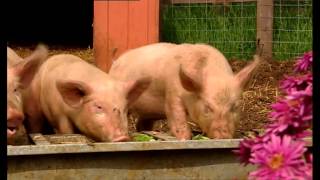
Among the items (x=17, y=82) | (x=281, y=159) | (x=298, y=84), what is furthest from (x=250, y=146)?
(x=17, y=82)

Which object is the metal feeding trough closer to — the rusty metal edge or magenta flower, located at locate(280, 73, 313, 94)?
the rusty metal edge

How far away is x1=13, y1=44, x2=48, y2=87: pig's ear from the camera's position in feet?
17.3

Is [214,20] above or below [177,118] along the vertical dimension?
above

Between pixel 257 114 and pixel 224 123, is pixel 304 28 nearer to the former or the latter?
pixel 257 114

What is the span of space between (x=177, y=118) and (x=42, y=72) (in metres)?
1.03

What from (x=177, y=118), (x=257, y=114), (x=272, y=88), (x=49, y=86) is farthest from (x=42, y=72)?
(x=272, y=88)

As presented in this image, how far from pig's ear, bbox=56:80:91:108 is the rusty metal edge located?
866 mm

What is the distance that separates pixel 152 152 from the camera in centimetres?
465

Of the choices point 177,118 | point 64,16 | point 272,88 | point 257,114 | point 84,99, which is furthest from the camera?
point 64,16

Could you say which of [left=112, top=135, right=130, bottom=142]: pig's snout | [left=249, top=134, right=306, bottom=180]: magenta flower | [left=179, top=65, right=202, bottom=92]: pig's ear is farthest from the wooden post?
[left=249, top=134, right=306, bottom=180]: magenta flower

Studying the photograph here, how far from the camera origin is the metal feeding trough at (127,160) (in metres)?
4.46

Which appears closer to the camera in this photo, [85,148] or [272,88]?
[85,148]

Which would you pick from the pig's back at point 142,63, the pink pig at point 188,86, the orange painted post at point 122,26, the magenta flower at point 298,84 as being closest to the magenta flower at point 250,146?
the magenta flower at point 298,84

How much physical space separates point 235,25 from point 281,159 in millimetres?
6607
